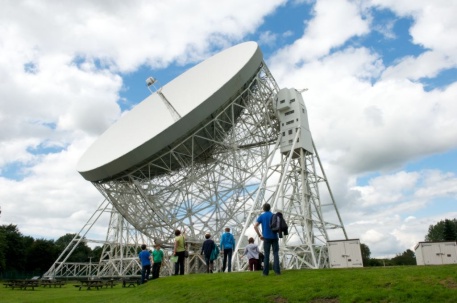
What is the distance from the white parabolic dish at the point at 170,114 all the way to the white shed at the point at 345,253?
799cm

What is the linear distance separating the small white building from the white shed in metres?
2.15

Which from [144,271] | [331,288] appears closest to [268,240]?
[331,288]

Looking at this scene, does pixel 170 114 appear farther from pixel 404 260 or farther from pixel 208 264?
pixel 404 260

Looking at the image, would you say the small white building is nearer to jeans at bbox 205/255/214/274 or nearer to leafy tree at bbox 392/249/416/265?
jeans at bbox 205/255/214/274

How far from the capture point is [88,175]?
20.0 metres

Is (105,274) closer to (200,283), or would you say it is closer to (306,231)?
(306,231)

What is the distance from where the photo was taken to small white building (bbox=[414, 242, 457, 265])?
12922mm

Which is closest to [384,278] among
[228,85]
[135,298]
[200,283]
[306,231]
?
[200,283]

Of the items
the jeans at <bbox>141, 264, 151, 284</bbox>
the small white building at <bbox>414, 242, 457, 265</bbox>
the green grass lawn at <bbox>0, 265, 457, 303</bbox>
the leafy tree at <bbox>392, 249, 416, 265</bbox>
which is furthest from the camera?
the leafy tree at <bbox>392, 249, 416, 265</bbox>

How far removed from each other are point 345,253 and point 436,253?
10.1ft

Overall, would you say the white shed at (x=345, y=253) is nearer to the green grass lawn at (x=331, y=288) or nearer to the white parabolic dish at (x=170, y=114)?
the green grass lawn at (x=331, y=288)

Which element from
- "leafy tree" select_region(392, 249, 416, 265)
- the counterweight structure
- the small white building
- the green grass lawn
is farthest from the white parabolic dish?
"leafy tree" select_region(392, 249, 416, 265)

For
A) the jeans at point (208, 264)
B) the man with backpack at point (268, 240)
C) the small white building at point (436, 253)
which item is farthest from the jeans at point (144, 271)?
the small white building at point (436, 253)

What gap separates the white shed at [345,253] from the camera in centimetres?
1488
